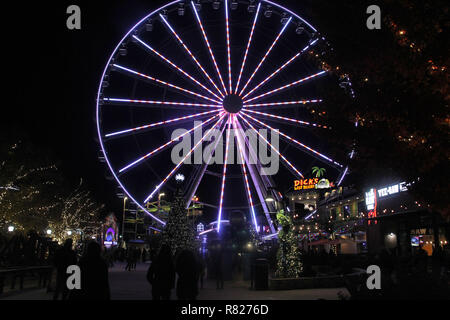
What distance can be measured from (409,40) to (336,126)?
2.42 m

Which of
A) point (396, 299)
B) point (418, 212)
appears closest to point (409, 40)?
point (396, 299)

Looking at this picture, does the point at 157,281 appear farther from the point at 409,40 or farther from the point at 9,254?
the point at 9,254

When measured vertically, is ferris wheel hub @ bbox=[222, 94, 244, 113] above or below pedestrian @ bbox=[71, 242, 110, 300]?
above

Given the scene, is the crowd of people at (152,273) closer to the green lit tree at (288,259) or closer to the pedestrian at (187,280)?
the pedestrian at (187,280)

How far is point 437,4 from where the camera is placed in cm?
773

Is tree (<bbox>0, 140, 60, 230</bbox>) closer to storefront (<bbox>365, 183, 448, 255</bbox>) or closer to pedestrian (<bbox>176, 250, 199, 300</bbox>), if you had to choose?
pedestrian (<bbox>176, 250, 199, 300</bbox>)

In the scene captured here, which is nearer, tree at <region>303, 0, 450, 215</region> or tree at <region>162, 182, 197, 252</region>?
tree at <region>303, 0, 450, 215</region>

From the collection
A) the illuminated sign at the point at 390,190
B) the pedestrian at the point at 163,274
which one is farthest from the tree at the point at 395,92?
the illuminated sign at the point at 390,190

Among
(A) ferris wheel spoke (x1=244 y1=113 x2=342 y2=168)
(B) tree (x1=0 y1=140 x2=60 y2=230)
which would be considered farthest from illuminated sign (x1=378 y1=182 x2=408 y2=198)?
(B) tree (x1=0 y1=140 x2=60 y2=230)

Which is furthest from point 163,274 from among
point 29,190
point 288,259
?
point 29,190

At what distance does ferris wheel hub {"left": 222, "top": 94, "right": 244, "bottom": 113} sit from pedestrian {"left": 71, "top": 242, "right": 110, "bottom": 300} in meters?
20.1

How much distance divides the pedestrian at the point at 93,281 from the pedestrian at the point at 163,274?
58.3 inches

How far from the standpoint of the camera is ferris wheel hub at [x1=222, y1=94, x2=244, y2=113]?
2584cm

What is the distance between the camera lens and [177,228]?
83.9 feet
